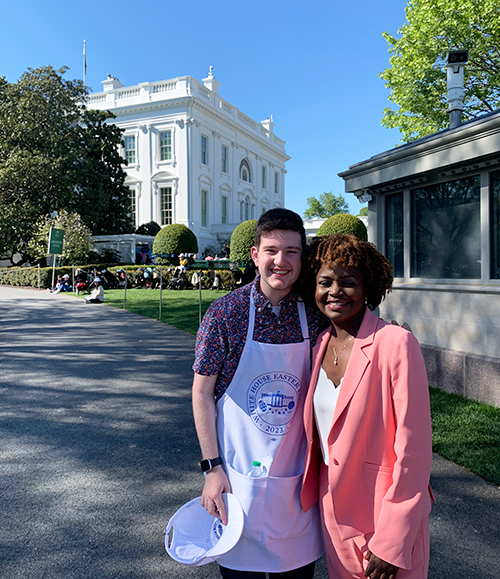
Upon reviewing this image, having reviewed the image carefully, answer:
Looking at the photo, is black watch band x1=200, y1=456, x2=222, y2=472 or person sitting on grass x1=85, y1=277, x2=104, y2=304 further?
person sitting on grass x1=85, y1=277, x2=104, y2=304

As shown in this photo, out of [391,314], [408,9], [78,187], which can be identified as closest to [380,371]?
[391,314]

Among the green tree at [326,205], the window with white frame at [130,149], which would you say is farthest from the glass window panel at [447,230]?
the green tree at [326,205]

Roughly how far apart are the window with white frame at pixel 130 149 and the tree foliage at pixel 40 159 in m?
10.8

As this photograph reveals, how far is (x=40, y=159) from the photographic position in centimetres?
2823

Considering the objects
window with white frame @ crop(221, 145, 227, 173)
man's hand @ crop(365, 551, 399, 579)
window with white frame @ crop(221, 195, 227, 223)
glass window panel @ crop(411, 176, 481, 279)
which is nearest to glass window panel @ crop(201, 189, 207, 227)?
window with white frame @ crop(221, 195, 227, 223)

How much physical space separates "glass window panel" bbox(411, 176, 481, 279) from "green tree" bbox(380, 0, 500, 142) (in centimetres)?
1441

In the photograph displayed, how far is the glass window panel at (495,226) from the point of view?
6000 millimetres

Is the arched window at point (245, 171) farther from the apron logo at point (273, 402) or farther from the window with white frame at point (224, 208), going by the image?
the apron logo at point (273, 402)

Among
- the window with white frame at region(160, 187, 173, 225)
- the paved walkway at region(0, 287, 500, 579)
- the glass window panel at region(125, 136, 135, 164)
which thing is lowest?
the paved walkway at region(0, 287, 500, 579)

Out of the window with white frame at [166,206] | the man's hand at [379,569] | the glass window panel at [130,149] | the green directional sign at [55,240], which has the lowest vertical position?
the man's hand at [379,569]

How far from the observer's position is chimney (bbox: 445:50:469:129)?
7.07 m

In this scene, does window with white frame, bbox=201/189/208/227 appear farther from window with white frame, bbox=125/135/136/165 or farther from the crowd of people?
the crowd of people

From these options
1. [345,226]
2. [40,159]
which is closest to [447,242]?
[345,226]

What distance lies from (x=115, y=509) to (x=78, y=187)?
3056 cm
